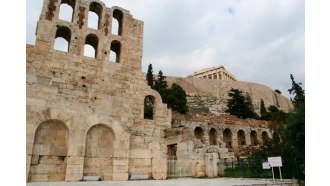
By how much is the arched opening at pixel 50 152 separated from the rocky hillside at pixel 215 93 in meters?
46.8

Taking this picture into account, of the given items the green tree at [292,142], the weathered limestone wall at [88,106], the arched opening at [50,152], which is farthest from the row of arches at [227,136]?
the arched opening at [50,152]

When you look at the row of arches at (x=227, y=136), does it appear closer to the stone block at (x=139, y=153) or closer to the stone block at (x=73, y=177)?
the stone block at (x=139, y=153)

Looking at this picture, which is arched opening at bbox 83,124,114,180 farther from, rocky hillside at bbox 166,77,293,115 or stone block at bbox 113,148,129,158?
rocky hillside at bbox 166,77,293,115

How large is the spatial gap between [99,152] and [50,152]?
2296mm

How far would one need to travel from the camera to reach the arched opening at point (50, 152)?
1186cm

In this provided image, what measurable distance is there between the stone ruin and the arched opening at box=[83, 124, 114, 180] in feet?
0.15

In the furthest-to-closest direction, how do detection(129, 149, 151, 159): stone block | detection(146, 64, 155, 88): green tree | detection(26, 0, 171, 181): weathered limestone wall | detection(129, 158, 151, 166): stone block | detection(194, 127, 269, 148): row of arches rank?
detection(146, 64, 155, 88): green tree
detection(194, 127, 269, 148): row of arches
detection(129, 149, 151, 159): stone block
detection(129, 158, 151, 166): stone block
detection(26, 0, 171, 181): weathered limestone wall

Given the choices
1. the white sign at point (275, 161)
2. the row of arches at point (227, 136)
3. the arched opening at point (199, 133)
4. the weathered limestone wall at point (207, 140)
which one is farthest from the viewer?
the row of arches at point (227, 136)

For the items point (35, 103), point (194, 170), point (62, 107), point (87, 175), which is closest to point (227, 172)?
point (194, 170)

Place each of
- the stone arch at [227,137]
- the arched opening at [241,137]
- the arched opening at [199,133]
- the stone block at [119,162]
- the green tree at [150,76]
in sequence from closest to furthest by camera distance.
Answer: the stone block at [119,162] < the arched opening at [199,133] < the stone arch at [227,137] < the arched opening at [241,137] < the green tree at [150,76]

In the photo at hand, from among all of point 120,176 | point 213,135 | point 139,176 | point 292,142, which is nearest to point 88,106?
point 120,176

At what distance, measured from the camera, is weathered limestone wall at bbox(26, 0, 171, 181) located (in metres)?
12.2

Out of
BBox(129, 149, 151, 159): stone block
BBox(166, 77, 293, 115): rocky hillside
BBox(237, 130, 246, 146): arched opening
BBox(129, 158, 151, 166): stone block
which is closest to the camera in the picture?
BBox(129, 158, 151, 166): stone block

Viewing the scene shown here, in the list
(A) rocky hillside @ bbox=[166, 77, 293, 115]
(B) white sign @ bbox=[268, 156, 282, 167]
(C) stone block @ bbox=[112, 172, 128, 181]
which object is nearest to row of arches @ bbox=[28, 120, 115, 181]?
(C) stone block @ bbox=[112, 172, 128, 181]
